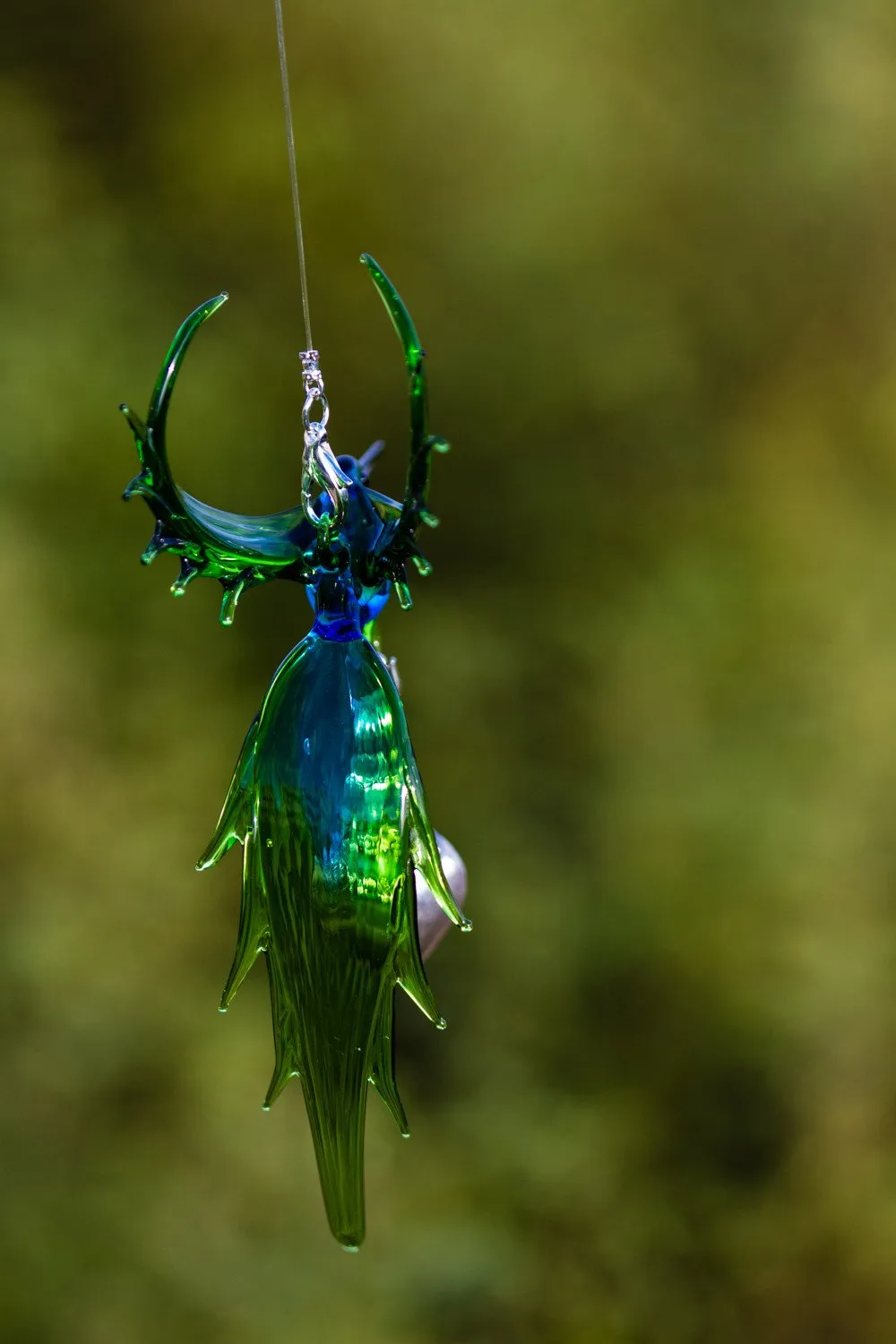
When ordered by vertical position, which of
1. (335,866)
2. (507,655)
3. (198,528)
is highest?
(507,655)

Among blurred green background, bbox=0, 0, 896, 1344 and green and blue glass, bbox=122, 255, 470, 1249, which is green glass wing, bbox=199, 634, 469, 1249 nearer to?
green and blue glass, bbox=122, 255, 470, 1249

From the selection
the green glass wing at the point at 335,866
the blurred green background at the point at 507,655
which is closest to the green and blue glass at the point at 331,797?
the green glass wing at the point at 335,866

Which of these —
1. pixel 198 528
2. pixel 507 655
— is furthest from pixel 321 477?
pixel 507 655

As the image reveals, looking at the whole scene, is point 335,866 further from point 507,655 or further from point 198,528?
point 507,655

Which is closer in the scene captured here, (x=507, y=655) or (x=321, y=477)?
(x=321, y=477)

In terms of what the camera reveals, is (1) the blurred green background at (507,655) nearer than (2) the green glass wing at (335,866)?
No

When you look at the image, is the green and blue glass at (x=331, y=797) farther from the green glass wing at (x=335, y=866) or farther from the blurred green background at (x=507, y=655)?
the blurred green background at (x=507, y=655)

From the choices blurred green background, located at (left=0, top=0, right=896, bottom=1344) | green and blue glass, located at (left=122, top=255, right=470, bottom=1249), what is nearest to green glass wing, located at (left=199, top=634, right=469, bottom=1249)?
green and blue glass, located at (left=122, top=255, right=470, bottom=1249)
